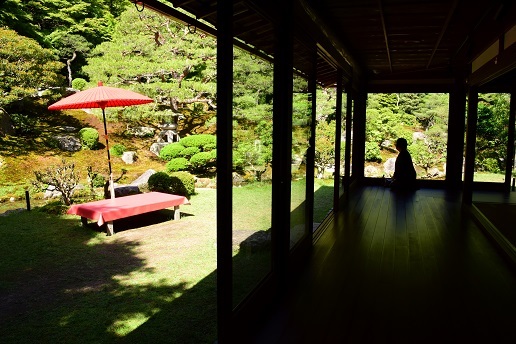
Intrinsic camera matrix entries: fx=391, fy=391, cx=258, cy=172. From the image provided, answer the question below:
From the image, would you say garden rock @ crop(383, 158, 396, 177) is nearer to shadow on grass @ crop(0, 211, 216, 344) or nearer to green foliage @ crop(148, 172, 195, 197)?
green foliage @ crop(148, 172, 195, 197)

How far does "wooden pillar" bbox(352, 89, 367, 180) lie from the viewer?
8707 mm

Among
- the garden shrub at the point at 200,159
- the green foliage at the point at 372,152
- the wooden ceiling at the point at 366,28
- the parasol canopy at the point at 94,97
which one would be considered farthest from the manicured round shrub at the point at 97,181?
the green foliage at the point at 372,152

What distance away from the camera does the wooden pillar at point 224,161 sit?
5.88 feet

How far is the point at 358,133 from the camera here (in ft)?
29.1

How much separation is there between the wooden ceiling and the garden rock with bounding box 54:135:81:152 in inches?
380

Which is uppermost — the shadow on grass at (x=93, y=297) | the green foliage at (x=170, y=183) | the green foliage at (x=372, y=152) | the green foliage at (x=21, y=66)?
the green foliage at (x=21, y=66)

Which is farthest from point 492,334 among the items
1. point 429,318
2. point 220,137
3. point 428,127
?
point 428,127

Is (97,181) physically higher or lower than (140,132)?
lower

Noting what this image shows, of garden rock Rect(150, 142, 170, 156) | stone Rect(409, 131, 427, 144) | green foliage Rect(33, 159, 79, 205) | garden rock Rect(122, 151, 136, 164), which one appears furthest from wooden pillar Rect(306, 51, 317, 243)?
garden rock Rect(150, 142, 170, 156)

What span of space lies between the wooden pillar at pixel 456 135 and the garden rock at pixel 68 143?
36.6ft

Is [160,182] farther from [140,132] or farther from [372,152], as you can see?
[140,132]

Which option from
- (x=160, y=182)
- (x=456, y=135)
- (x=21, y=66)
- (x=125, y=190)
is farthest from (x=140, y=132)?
(x=456, y=135)

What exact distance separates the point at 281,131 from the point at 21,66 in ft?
39.7

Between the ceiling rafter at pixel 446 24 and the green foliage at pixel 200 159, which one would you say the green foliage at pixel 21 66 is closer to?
the green foliage at pixel 200 159
